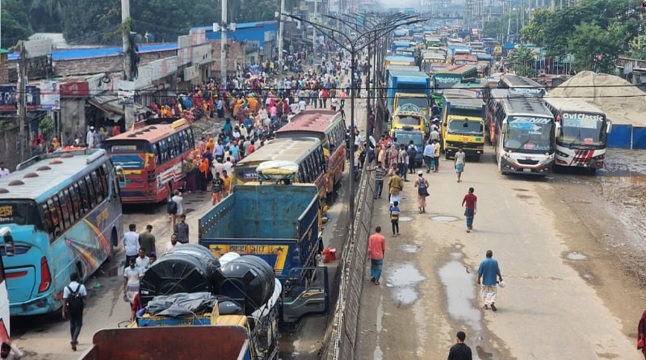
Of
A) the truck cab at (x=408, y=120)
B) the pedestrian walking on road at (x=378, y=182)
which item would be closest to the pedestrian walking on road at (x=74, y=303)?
the pedestrian walking on road at (x=378, y=182)

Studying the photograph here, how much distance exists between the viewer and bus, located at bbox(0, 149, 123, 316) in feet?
52.9

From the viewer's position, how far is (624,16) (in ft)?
237

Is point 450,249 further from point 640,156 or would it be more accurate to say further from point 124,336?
point 640,156

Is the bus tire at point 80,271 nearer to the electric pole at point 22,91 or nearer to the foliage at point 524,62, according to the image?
the electric pole at point 22,91

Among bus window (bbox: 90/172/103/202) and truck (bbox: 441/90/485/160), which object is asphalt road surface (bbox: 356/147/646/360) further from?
bus window (bbox: 90/172/103/202)

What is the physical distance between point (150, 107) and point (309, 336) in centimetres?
2614

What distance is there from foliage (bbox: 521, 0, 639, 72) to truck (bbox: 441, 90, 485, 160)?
1081 inches

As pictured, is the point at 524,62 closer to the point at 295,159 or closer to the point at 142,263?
the point at 295,159

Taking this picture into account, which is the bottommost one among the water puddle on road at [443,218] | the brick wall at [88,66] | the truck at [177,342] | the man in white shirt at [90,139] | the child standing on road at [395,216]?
the water puddle on road at [443,218]

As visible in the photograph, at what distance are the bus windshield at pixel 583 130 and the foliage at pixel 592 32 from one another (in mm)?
29459

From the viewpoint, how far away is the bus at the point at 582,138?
34.4 m

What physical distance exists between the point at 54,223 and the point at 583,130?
896 inches

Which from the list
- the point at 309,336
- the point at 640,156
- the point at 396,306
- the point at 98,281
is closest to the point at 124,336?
the point at 309,336

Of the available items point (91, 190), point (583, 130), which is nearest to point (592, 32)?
point (583, 130)
